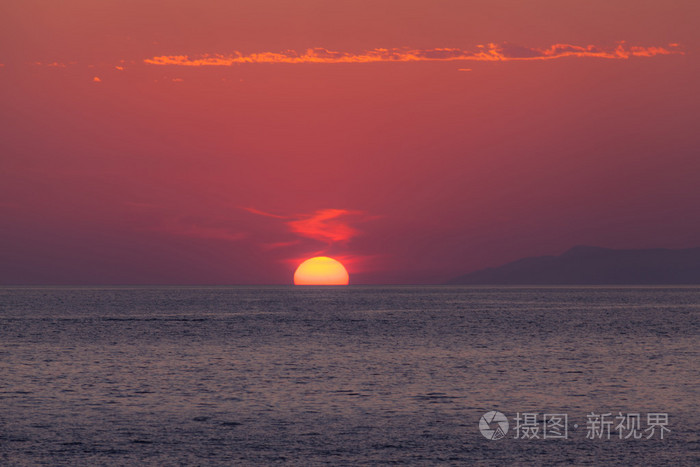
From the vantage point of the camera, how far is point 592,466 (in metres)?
29.2

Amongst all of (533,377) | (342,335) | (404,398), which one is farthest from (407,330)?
(404,398)

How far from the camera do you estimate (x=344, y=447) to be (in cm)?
3238

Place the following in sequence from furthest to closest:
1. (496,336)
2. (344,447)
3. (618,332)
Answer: (618,332)
(496,336)
(344,447)

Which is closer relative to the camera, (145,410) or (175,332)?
(145,410)

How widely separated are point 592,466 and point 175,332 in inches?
3367

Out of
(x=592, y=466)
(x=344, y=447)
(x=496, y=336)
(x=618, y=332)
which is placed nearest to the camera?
(x=592, y=466)

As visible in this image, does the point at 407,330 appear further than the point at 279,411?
Yes

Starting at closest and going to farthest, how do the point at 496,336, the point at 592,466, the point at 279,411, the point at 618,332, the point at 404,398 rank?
the point at 592,466 < the point at 279,411 < the point at 404,398 < the point at 496,336 < the point at 618,332

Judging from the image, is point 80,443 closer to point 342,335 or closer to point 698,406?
point 698,406

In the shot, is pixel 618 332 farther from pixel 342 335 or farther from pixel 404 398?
pixel 404 398

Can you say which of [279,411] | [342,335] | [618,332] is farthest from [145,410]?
[618,332]

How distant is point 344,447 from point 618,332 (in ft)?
271

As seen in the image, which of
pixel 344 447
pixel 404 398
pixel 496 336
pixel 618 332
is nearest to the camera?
pixel 344 447

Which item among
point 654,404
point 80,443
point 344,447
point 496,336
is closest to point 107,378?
point 80,443
